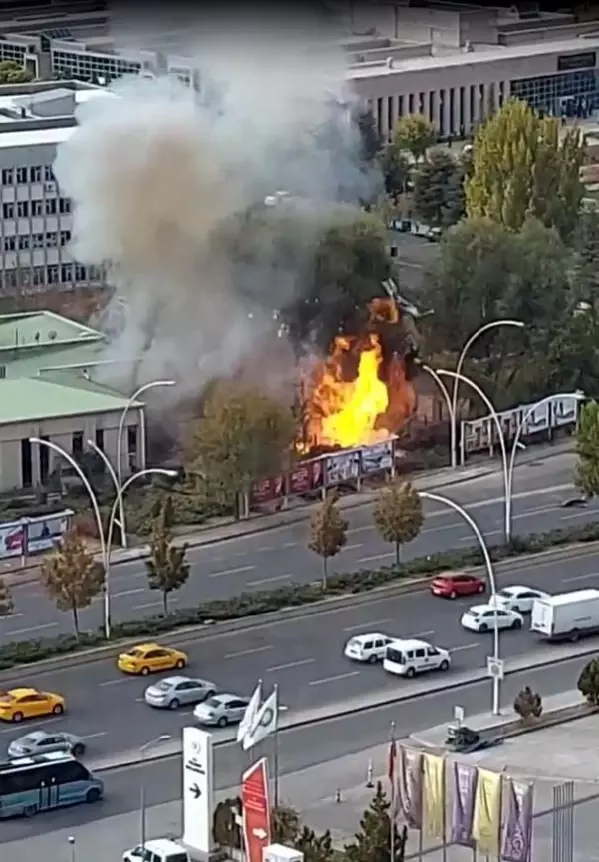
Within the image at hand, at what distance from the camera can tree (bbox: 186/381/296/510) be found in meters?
11.2

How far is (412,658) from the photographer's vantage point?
923 cm

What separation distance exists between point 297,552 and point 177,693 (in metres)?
1.91

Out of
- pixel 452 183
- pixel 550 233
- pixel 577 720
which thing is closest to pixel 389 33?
pixel 452 183

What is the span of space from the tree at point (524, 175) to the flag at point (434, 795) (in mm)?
7309

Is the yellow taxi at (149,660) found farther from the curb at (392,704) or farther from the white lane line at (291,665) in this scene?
the curb at (392,704)

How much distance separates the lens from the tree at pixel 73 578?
31.4 feet

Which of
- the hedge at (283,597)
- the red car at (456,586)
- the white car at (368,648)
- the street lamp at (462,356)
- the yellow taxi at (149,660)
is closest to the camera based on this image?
the yellow taxi at (149,660)

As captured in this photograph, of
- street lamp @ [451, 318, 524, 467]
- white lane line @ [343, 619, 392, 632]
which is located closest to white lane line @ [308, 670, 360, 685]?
white lane line @ [343, 619, 392, 632]

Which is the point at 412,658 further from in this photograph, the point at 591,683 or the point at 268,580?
the point at 268,580

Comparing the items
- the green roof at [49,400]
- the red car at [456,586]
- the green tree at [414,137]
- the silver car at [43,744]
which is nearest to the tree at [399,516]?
the red car at [456,586]

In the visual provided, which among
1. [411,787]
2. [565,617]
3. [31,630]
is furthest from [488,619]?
[411,787]

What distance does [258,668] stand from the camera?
928 centimetres

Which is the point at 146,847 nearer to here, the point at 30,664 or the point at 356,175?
the point at 30,664

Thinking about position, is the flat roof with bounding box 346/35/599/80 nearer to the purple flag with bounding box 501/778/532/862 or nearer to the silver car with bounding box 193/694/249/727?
the silver car with bounding box 193/694/249/727
